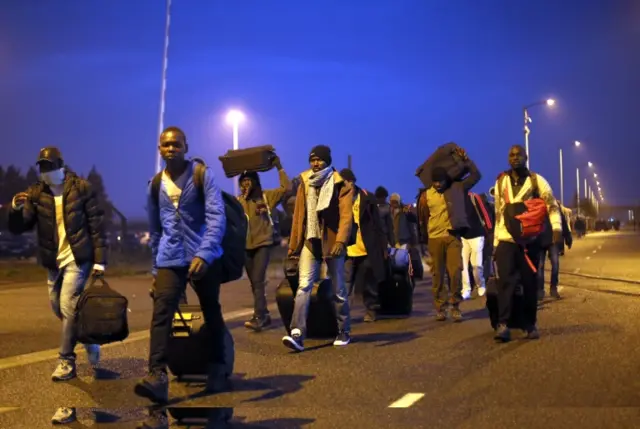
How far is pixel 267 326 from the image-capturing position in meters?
10.4

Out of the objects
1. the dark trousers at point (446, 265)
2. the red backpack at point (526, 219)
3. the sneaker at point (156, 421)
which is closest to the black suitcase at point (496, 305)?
the red backpack at point (526, 219)

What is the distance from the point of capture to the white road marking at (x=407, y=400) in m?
5.70

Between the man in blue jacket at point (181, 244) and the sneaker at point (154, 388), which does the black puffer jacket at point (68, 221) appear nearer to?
the man in blue jacket at point (181, 244)

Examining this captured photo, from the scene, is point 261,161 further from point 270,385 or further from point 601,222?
point 601,222

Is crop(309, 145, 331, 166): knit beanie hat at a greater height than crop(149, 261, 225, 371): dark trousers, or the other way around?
crop(309, 145, 331, 166): knit beanie hat

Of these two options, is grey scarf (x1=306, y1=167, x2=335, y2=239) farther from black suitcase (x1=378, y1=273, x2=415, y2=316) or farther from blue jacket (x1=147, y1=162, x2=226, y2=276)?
black suitcase (x1=378, y1=273, x2=415, y2=316)

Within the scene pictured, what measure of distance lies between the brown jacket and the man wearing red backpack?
64.9 inches

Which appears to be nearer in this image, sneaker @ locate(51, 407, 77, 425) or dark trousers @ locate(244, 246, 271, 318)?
sneaker @ locate(51, 407, 77, 425)

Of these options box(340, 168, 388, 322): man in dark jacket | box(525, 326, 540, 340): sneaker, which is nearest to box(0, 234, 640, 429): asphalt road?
box(525, 326, 540, 340): sneaker

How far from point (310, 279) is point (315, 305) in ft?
2.18

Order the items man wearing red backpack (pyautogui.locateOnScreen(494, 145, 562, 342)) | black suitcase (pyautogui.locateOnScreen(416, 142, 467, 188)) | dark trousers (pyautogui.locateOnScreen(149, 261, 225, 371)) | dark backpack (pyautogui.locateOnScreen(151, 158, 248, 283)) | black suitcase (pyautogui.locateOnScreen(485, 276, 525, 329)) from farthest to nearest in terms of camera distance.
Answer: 1. black suitcase (pyautogui.locateOnScreen(416, 142, 467, 188))
2. black suitcase (pyautogui.locateOnScreen(485, 276, 525, 329))
3. man wearing red backpack (pyautogui.locateOnScreen(494, 145, 562, 342))
4. dark backpack (pyautogui.locateOnScreen(151, 158, 248, 283))
5. dark trousers (pyautogui.locateOnScreen(149, 261, 225, 371))

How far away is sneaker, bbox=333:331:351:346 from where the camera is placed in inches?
340

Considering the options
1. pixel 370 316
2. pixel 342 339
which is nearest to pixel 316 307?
pixel 342 339

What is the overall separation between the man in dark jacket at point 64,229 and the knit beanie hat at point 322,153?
8.14 ft
